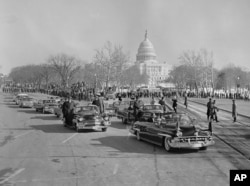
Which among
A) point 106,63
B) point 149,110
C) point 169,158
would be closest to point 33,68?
point 106,63

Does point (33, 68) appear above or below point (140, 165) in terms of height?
above

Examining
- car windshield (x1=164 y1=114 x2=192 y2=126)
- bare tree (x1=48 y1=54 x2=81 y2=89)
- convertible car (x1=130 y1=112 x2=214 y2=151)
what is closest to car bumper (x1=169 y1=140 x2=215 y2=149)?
convertible car (x1=130 y1=112 x2=214 y2=151)

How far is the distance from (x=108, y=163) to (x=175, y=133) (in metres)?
2.95

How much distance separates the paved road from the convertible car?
0.32 m

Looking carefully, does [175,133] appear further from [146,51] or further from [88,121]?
[146,51]

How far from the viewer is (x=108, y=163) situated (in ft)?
36.3

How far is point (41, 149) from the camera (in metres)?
13.6

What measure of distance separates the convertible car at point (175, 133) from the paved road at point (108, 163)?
1.06 ft

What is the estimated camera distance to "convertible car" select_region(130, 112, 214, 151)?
12672 mm

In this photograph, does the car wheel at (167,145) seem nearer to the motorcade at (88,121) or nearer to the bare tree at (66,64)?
the motorcade at (88,121)

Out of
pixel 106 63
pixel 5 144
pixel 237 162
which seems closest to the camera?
pixel 237 162

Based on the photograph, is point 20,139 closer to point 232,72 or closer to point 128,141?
point 128,141

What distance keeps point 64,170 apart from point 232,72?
117329 mm

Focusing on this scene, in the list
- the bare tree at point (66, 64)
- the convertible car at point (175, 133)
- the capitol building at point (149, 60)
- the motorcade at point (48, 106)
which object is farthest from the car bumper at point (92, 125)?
the capitol building at point (149, 60)
